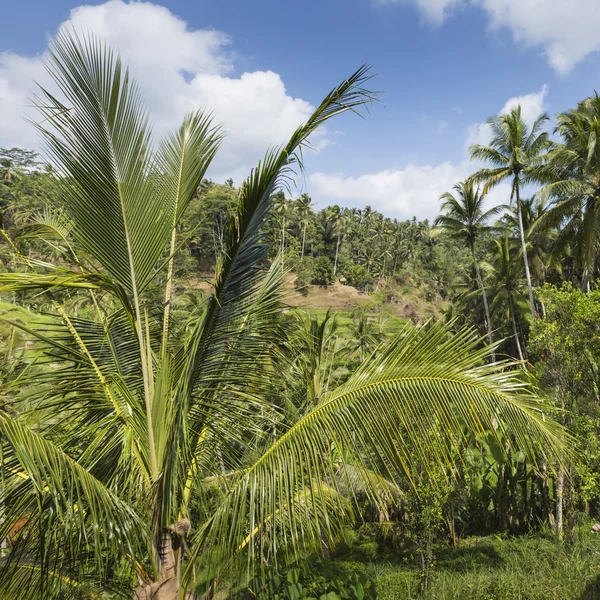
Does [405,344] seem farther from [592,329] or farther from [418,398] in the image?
[592,329]

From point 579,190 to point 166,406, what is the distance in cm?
1670

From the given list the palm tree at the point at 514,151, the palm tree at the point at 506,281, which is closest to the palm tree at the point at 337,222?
the palm tree at the point at 506,281

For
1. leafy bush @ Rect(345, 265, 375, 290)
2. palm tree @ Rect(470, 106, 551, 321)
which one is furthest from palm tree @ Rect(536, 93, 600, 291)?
leafy bush @ Rect(345, 265, 375, 290)

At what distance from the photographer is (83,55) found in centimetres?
247

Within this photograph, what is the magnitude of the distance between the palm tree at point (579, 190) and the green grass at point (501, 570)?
8.54 m

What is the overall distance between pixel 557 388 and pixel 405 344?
6677mm

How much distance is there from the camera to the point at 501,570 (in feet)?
24.9

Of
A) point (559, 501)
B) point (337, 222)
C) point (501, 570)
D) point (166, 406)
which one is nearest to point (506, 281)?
point (559, 501)

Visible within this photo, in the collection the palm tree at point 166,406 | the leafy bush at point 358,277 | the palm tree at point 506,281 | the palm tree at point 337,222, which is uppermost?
the palm tree at point 337,222

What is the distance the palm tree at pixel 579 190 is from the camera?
14039mm

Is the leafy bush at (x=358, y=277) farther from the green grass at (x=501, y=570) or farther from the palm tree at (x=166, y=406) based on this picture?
the palm tree at (x=166, y=406)

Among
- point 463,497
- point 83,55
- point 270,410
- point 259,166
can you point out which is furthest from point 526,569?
point 83,55

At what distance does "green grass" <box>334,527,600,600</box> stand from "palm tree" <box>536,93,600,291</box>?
8.54m

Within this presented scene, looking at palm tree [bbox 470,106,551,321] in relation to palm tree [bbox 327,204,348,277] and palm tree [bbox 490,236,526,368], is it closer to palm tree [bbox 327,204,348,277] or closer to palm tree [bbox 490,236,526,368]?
palm tree [bbox 490,236,526,368]
